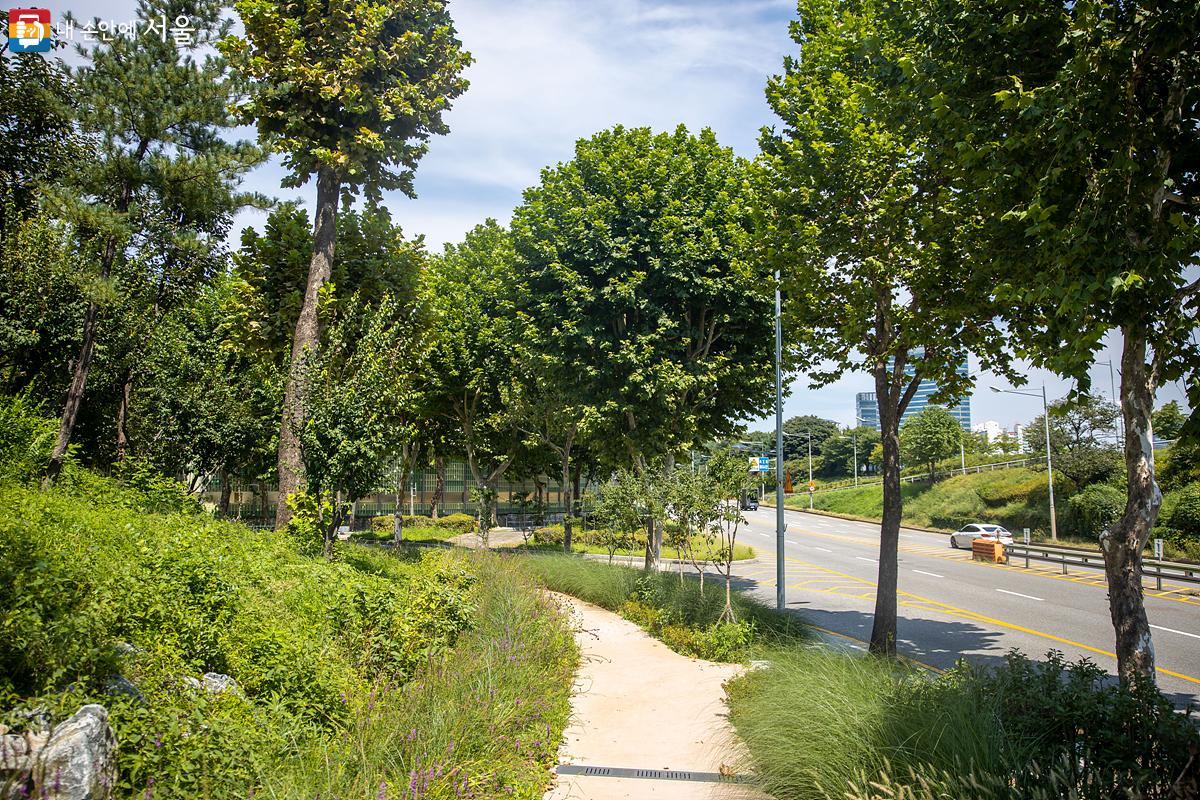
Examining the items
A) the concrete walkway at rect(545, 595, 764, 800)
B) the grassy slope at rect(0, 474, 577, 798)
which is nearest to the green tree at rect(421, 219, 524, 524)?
the concrete walkway at rect(545, 595, 764, 800)

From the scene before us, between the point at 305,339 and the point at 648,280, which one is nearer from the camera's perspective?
the point at 305,339

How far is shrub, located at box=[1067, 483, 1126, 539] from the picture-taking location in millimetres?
33812

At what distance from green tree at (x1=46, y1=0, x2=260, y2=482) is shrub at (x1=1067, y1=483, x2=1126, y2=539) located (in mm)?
39398

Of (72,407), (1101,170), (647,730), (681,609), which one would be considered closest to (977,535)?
(681,609)

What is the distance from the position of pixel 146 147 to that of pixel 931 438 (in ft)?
204

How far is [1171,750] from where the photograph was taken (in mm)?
3916

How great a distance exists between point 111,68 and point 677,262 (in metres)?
11.9

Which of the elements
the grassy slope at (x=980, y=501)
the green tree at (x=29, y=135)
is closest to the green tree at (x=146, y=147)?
the green tree at (x=29, y=135)

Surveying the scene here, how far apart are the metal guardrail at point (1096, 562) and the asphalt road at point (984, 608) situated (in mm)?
353

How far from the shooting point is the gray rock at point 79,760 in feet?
11.3

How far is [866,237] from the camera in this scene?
32.4 feet

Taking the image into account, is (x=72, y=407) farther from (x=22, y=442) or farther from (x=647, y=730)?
(x=647, y=730)

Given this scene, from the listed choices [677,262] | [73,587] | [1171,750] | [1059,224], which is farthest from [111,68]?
[1171,750]

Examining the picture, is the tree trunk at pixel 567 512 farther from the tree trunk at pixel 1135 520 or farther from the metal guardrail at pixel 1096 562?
the tree trunk at pixel 1135 520
